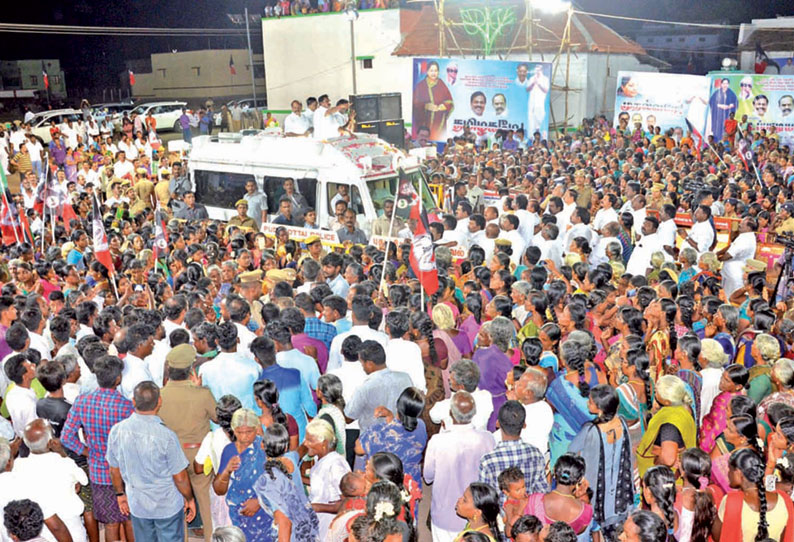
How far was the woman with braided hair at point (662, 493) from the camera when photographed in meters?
4.10

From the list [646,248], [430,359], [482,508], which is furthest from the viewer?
[646,248]

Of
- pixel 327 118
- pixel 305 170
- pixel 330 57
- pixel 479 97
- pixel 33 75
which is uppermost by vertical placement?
pixel 330 57

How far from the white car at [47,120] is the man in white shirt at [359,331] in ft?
80.0

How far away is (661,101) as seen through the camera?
21.0 metres

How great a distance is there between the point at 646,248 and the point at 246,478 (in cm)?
616

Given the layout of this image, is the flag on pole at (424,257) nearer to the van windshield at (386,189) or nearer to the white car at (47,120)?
the van windshield at (386,189)

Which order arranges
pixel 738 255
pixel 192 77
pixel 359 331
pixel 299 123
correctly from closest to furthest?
pixel 359 331 < pixel 738 255 < pixel 299 123 < pixel 192 77

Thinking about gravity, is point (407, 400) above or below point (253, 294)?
above

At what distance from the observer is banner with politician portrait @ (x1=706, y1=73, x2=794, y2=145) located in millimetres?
19766

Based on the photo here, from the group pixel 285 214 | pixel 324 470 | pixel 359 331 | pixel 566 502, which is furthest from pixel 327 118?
pixel 566 502

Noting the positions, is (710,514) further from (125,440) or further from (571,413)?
(125,440)

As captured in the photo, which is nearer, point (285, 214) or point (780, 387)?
point (780, 387)

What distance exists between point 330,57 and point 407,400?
1107 inches

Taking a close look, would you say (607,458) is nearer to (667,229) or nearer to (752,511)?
(752,511)
